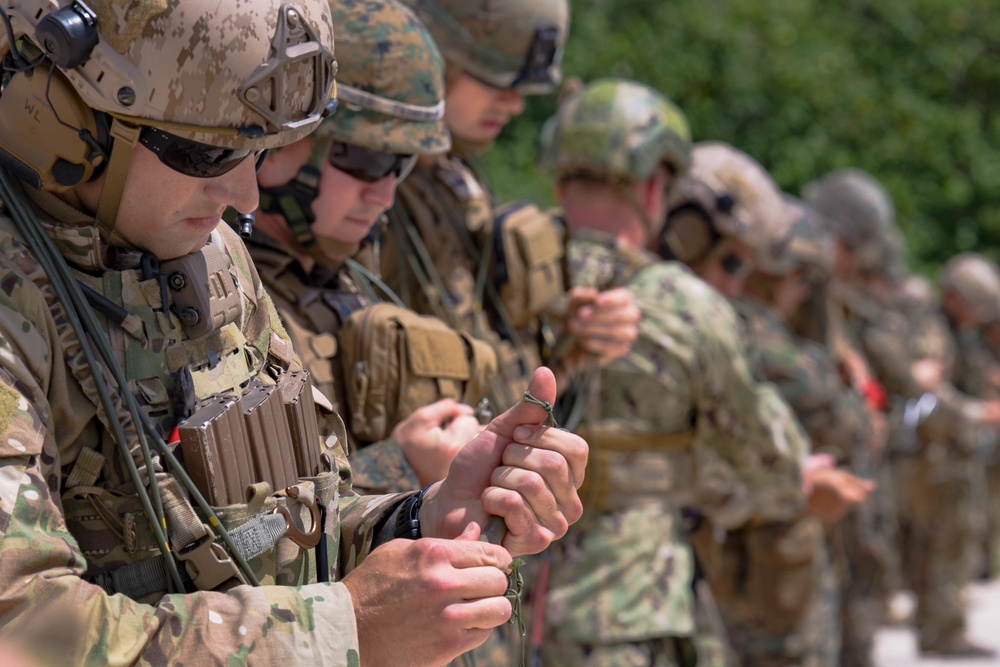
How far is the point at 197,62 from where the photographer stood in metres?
2.12

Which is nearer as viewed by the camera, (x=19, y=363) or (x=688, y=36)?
(x=19, y=363)

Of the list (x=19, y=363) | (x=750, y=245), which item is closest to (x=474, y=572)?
(x=19, y=363)

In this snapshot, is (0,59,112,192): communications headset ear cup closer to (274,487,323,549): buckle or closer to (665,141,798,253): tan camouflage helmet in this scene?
(274,487,323,549): buckle

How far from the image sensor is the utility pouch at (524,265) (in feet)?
14.7

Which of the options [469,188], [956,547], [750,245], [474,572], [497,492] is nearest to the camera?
[474,572]

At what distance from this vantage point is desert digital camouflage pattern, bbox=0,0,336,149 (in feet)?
6.83

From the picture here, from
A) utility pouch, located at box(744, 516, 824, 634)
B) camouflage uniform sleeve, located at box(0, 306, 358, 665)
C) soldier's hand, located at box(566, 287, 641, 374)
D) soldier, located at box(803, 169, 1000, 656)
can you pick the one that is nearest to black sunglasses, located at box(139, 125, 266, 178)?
camouflage uniform sleeve, located at box(0, 306, 358, 665)

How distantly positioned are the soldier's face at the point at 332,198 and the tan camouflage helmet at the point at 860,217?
718 cm

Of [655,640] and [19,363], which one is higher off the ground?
[19,363]

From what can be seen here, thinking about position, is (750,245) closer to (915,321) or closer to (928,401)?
(928,401)

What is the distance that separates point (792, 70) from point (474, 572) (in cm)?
1495

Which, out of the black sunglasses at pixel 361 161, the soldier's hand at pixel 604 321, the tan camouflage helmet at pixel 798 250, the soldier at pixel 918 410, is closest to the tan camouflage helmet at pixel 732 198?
the tan camouflage helmet at pixel 798 250

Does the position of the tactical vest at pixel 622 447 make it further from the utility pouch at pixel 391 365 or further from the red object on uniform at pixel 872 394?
the red object on uniform at pixel 872 394

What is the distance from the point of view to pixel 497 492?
2.27 metres
